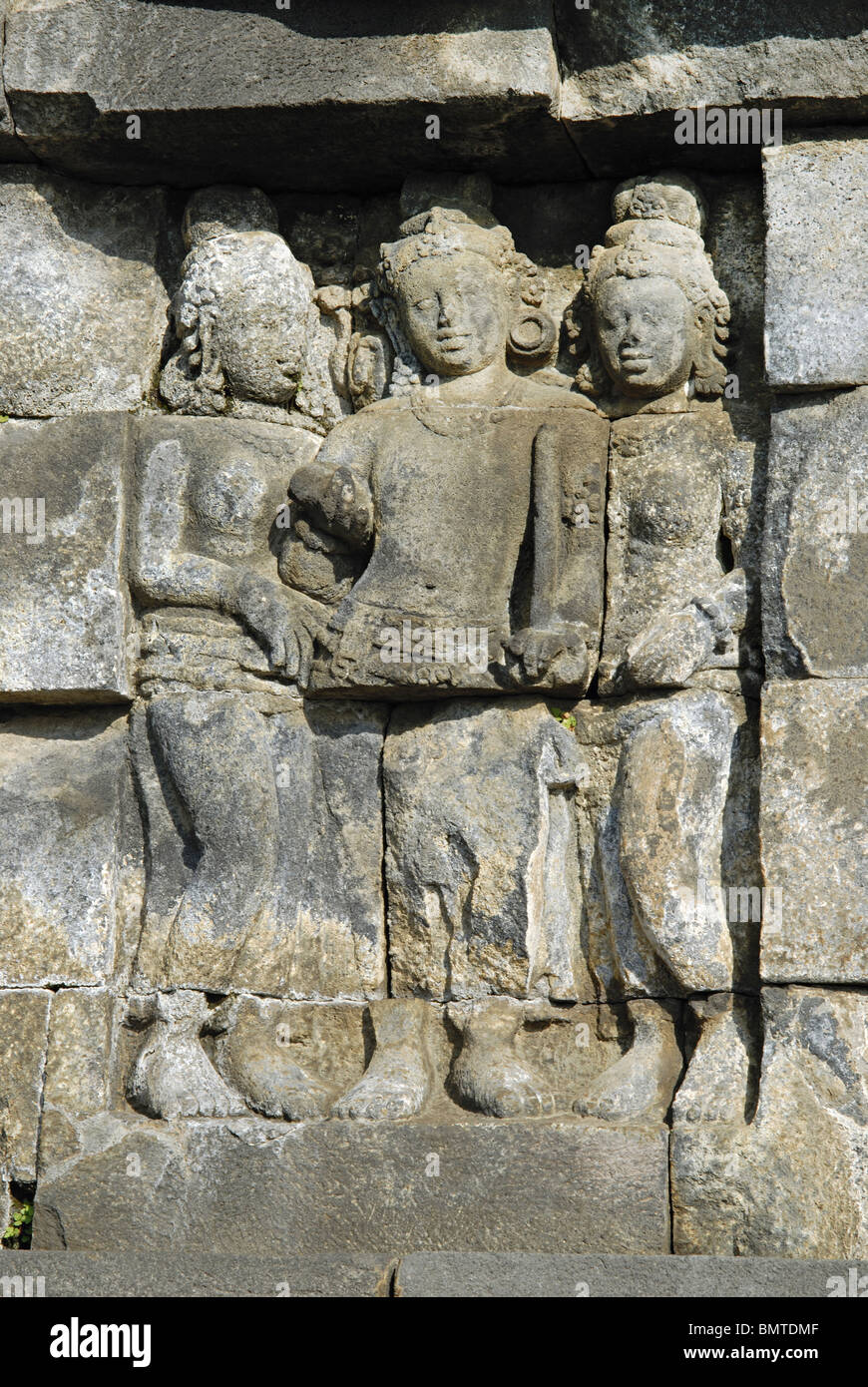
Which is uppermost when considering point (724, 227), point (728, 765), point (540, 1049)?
point (724, 227)

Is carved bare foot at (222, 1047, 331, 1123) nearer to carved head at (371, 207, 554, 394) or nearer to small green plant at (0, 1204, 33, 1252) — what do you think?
small green plant at (0, 1204, 33, 1252)

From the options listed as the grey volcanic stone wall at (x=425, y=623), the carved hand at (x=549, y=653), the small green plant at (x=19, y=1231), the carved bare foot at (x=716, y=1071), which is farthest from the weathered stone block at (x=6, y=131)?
the carved bare foot at (x=716, y=1071)

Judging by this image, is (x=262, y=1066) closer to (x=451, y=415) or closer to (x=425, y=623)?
(x=425, y=623)

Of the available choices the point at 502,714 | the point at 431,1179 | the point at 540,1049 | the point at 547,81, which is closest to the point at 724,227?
the point at 547,81

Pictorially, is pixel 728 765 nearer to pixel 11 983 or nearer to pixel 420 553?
pixel 420 553

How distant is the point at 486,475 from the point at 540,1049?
188 cm

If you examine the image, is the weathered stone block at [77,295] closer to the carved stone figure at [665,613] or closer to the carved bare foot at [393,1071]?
the carved stone figure at [665,613]

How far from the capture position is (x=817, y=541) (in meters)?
6.04

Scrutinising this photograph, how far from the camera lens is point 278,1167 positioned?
5801mm

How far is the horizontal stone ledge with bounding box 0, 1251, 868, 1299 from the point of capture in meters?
5.04

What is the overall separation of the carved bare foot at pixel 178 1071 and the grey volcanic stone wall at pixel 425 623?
2cm

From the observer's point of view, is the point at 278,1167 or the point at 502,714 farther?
the point at 502,714

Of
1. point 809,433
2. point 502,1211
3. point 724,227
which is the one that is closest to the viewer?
point 502,1211

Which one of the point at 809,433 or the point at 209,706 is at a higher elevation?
the point at 809,433
